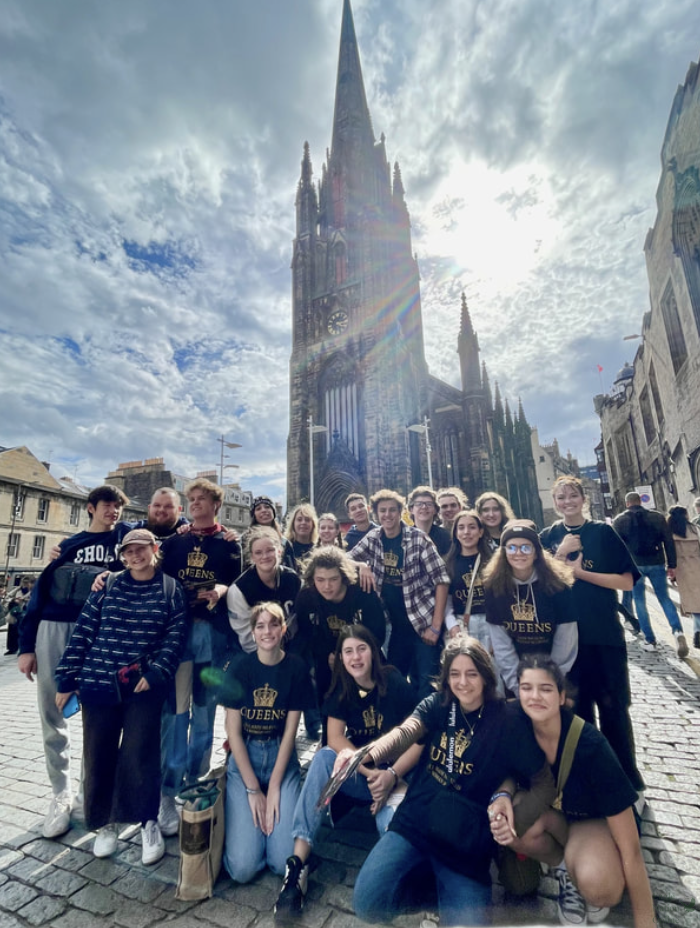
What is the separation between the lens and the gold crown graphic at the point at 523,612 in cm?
296

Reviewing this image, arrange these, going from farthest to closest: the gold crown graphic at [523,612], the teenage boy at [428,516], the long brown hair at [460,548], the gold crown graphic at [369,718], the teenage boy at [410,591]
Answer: the teenage boy at [428,516]
the long brown hair at [460,548]
the teenage boy at [410,591]
the gold crown graphic at [523,612]
the gold crown graphic at [369,718]

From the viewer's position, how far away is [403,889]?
2.15 m

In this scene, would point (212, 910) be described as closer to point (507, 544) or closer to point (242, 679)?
point (242, 679)

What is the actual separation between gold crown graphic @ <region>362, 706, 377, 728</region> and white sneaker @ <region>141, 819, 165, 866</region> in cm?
152

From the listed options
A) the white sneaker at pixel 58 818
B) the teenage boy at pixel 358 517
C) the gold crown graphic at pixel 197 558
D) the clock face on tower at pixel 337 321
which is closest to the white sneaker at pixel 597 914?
the gold crown graphic at pixel 197 558

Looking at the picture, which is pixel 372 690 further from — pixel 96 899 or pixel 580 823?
pixel 96 899

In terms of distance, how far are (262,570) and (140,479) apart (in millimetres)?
35581

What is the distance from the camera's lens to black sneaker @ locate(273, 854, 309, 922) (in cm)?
212

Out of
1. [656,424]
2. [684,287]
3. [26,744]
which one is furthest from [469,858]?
[656,424]

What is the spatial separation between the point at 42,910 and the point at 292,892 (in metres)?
1.38

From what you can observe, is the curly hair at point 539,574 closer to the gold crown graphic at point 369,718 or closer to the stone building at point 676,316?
the gold crown graphic at point 369,718

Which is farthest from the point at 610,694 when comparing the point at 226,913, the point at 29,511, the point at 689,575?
the point at 29,511

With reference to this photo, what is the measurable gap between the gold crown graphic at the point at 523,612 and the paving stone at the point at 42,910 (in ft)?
10.3

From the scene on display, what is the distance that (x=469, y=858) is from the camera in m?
2.14
